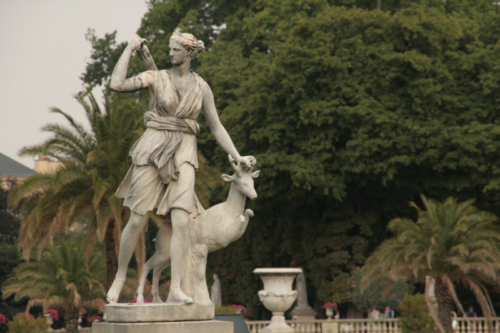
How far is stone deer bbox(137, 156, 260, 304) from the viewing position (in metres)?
7.12

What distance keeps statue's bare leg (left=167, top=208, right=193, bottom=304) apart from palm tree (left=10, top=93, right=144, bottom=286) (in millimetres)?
10451

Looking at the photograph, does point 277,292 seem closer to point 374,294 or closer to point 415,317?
point 415,317

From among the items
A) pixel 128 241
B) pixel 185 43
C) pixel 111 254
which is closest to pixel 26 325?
pixel 111 254

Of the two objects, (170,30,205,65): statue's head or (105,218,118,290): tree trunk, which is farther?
(105,218,118,290): tree trunk

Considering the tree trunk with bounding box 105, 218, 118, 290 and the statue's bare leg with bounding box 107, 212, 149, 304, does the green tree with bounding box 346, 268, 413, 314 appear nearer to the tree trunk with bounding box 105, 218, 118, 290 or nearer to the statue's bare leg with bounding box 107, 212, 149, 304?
the tree trunk with bounding box 105, 218, 118, 290

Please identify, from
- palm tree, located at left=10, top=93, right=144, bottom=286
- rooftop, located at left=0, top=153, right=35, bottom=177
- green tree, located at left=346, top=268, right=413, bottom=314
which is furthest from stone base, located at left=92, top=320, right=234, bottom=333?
rooftop, located at left=0, top=153, right=35, bottom=177

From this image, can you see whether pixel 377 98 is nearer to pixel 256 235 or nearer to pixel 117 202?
pixel 256 235

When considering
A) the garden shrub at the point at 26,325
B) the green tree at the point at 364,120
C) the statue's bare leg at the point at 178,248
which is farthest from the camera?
the green tree at the point at 364,120

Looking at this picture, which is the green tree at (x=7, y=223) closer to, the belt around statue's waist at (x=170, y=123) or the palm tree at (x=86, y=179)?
the palm tree at (x=86, y=179)

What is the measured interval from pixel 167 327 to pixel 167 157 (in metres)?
1.57

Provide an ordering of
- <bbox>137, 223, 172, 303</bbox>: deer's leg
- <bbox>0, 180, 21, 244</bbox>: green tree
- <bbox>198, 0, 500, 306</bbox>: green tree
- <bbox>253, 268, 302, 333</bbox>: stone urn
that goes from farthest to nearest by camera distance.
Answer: <bbox>0, 180, 21, 244</bbox>: green tree → <bbox>198, 0, 500, 306</bbox>: green tree → <bbox>253, 268, 302, 333</bbox>: stone urn → <bbox>137, 223, 172, 303</bbox>: deer's leg

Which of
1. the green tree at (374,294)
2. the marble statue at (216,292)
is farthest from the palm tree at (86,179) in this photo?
the marble statue at (216,292)

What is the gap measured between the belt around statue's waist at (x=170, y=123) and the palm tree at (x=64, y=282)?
16.0 meters

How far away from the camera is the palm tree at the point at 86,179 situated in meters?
17.6
